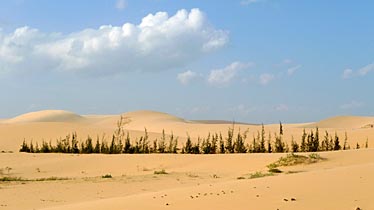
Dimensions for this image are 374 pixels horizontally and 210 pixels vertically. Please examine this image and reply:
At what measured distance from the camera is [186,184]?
14.7 metres

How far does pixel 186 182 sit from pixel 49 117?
74.7 m

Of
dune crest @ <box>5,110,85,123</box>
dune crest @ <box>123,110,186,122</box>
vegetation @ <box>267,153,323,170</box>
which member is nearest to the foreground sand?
vegetation @ <box>267,153,323,170</box>

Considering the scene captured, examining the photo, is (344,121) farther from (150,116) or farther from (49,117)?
(49,117)

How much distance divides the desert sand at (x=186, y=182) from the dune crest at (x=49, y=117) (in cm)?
4902

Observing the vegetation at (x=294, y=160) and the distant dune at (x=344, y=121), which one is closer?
the vegetation at (x=294, y=160)

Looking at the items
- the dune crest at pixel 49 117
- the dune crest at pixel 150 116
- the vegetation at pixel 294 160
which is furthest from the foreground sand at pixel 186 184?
the dune crest at pixel 49 117

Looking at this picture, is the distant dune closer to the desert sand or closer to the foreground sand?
the desert sand

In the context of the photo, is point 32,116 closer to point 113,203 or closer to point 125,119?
point 125,119

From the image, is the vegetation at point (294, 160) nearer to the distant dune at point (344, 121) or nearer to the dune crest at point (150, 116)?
the dune crest at point (150, 116)

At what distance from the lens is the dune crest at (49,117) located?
3337 inches

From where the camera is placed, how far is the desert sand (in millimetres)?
8289

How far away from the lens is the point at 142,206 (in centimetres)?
855

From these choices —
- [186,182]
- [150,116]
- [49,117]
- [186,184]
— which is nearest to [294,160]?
[186,182]

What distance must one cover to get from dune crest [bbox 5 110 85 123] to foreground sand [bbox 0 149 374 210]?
60.2 meters
